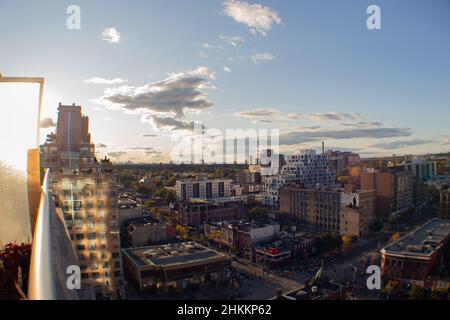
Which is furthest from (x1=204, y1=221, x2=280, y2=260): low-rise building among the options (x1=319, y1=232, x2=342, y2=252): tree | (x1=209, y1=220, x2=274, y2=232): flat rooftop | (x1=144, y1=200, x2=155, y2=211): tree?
(x1=144, y1=200, x2=155, y2=211): tree

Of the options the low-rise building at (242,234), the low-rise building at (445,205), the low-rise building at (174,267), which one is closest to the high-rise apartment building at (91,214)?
the low-rise building at (174,267)

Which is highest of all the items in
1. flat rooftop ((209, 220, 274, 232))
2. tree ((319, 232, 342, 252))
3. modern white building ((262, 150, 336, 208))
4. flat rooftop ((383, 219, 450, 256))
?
modern white building ((262, 150, 336, 208))

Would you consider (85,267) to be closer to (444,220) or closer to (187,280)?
(187,280)

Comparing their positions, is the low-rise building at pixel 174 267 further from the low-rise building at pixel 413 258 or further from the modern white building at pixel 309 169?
the modern white building at pixel 309 169

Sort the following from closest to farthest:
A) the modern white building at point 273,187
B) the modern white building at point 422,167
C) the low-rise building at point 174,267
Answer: the low-rise building at point 174,267
the modern white building at point 422,167
the modern white building at point 273,187

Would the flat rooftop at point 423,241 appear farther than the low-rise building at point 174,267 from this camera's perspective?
No

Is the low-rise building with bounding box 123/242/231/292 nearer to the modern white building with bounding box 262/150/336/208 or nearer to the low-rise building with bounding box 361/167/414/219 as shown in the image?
the low-rise building with bounding box 361/167/414/219
